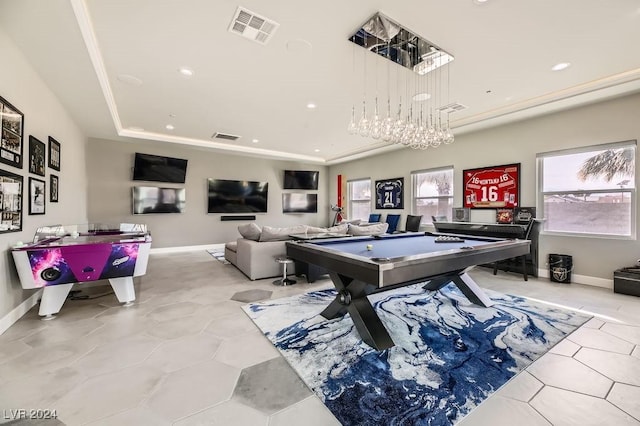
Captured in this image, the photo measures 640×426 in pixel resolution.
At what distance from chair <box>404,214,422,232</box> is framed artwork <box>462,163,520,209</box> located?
1117 mm

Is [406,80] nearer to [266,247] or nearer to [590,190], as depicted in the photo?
[266,247]

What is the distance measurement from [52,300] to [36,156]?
1703 millimetres

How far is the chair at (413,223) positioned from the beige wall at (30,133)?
670 centimetres

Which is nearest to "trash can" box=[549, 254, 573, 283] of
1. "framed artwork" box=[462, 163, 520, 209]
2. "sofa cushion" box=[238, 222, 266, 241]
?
"framed artwork" box=[462, 163, 520, 209]

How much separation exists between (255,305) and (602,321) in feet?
12.4

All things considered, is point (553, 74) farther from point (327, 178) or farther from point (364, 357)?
point (327, 178)

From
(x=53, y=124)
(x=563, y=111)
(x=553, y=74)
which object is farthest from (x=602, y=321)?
(x=53, y=124)

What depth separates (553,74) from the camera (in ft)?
11.7

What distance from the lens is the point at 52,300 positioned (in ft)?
9.51

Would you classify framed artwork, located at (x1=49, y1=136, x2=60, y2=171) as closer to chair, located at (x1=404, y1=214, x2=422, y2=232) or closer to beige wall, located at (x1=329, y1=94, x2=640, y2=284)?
chair, located at (x1=404, y1=214, x2=422, y2=232)

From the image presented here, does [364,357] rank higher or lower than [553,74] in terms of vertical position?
lower

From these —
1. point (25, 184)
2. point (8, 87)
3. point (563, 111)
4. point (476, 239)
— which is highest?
point (563, 111)

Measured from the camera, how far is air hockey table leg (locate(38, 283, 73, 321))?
9.36 ft

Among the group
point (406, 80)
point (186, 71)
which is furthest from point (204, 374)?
Answer: point (406, 80)
